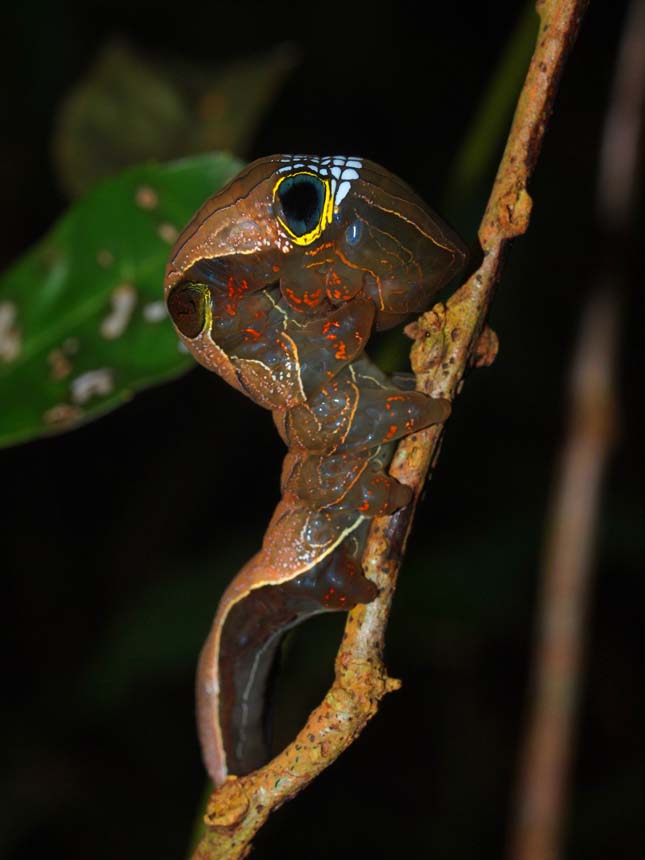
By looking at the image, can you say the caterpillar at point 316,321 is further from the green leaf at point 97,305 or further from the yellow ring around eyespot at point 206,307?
the green leaf at point 97,305

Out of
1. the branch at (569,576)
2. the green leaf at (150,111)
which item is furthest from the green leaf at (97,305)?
the branch at (569,576)

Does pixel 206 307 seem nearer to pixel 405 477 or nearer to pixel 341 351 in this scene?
pixel 341 351

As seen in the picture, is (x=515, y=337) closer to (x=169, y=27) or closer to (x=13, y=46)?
(x=169, y=27)

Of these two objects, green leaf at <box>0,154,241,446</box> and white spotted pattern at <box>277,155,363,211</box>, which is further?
green leaf at <box>0,154,241,446</box>

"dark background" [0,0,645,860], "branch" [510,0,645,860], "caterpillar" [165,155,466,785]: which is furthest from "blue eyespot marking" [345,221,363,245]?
"dark background" [0,0,645,860]

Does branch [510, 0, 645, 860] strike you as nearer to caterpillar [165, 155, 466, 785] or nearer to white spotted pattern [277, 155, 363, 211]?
caterpillar [165, 155, 466, 785]

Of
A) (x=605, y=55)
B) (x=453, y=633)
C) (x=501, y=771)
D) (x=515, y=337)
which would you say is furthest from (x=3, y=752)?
(x=605, y=55)

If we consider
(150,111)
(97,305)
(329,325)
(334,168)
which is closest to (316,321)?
(329,325)
